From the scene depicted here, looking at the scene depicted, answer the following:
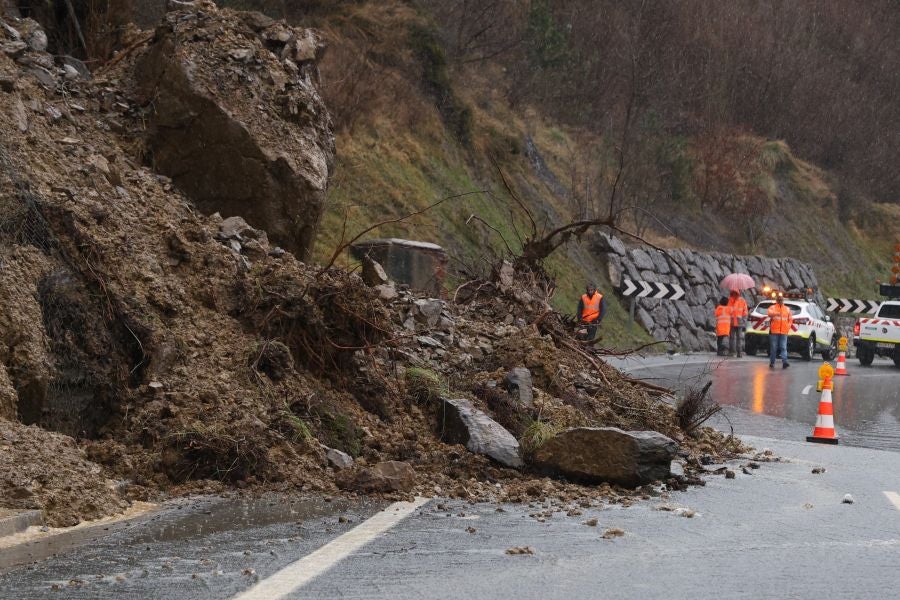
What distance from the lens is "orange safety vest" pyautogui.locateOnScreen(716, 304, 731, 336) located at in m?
35.4

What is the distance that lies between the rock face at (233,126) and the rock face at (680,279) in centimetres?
2421

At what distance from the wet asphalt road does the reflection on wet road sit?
4688 mm

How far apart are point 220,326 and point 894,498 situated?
534 centimetres

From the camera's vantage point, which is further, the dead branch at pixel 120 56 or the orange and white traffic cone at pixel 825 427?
the dead branch at pixel 120 56

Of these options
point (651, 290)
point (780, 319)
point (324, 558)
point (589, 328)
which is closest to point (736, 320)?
point (651, 290)

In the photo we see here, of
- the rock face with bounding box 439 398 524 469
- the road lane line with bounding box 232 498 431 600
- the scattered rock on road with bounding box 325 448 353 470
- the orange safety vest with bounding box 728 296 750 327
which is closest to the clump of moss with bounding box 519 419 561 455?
the rock face with bounding box 439 398 524 469

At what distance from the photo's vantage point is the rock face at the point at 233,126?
46.1 feet

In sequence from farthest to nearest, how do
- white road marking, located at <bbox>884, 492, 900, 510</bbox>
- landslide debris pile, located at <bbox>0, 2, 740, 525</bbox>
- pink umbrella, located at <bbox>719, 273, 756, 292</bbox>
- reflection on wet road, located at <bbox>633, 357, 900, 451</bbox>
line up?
pink umbrella, located at <bbox>719, 273, 756, 292</bbox> → reflection on wet road, located at <bbox>633, 357, 900, 451</bbox> → white road marking, located at <bbox>884, 492, 900, 510</bbox> → landslide debris pile, located at <bbox>0, 2, 740, 525</bbox>

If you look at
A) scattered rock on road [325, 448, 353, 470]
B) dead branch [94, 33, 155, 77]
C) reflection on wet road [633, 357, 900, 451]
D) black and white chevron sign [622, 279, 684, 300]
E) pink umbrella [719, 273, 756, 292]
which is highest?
dead branch [94, 33, 155, 77]

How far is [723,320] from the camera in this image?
35500mm

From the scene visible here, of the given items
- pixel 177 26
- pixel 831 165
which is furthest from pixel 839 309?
pixel 177 26

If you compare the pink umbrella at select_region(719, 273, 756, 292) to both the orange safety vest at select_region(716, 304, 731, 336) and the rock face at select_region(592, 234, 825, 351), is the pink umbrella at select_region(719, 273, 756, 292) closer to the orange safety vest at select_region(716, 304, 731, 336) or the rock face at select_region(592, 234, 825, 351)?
the rock face at select_region(592, 234, 825, 351)

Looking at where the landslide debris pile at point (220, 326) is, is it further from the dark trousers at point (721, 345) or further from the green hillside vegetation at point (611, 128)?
the dark trousers at point (721, 345)

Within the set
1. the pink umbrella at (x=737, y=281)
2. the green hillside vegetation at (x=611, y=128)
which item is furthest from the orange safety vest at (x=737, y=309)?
the pink umbrella at (x=737, y=281)
